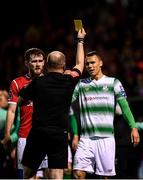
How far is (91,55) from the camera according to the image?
513 inches

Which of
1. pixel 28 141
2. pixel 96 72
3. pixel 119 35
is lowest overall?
pixel 28 141

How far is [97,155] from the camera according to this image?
12.8 metres

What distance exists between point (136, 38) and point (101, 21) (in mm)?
1490

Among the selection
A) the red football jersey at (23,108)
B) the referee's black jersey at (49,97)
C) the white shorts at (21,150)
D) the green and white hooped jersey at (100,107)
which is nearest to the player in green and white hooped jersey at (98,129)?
the green and white hooped jersey at (100,107)

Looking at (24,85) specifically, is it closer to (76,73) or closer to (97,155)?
(76,73)

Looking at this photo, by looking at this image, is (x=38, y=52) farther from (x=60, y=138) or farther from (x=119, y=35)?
(x=119, y=35)

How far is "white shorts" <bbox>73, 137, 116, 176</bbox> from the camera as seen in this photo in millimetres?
12742

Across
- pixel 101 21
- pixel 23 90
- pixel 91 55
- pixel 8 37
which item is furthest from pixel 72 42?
pixel 23 90

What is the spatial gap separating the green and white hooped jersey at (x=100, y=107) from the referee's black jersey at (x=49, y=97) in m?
1.38

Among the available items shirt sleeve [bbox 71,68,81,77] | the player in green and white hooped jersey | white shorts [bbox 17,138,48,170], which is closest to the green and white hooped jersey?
the player in green and white hooped jersey

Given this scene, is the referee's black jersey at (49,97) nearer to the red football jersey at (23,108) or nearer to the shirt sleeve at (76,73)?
the shirt sleeve at (76,73)

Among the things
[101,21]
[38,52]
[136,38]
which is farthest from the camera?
[101,21]

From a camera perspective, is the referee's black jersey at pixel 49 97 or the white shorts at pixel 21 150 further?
the white shorts at pixel 21 150

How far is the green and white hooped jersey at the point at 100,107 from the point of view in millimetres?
12758
